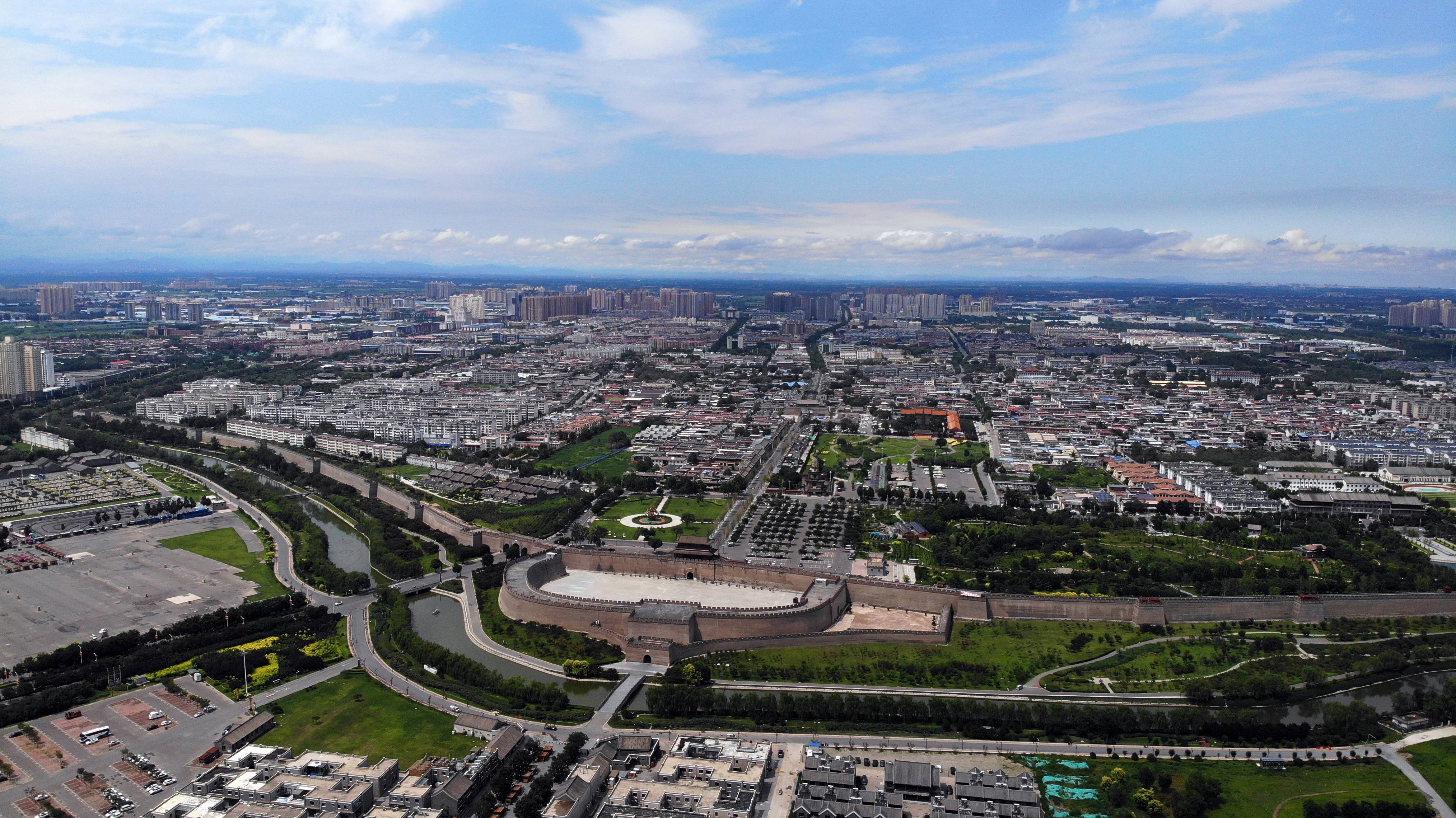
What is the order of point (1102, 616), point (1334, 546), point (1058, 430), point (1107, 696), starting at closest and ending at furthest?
point (1107, 696)
point (1102, 616)
point (1334, 546)
point (1058, 430)

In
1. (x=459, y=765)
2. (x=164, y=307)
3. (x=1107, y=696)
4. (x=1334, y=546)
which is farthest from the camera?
(x=164, y=307)

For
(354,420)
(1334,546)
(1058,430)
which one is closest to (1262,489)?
(1334,546)

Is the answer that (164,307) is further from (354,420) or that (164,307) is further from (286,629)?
(286,629)

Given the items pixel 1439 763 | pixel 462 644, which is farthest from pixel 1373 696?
pixel 462 644

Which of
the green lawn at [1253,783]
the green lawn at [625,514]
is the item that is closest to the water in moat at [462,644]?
the green lawn at [625,514]

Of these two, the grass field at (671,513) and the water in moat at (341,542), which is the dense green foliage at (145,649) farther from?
the grass field at (671,513)

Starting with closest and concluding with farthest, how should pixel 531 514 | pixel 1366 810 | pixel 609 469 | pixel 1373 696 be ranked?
pixel 1366 810 → pixel 1373 696 → pixel 531 514 → pixel 609 469

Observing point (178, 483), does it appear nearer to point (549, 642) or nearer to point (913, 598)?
point (549, 642)
